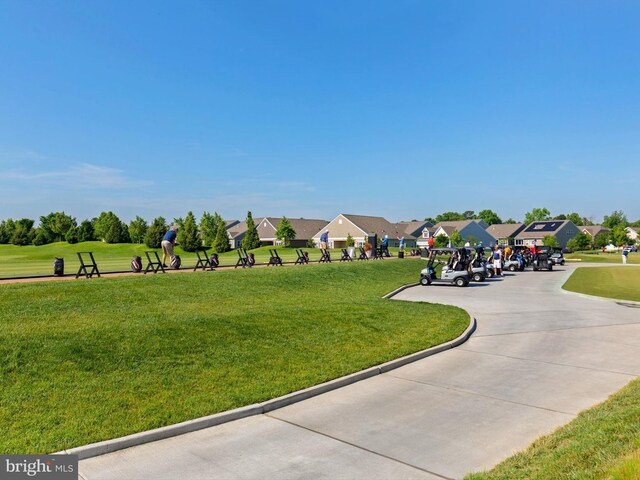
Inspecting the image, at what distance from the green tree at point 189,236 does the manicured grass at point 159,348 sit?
1788 inches

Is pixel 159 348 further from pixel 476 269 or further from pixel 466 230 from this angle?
pixel 466 230

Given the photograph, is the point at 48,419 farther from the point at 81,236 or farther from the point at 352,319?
Answer: the point at 81,236

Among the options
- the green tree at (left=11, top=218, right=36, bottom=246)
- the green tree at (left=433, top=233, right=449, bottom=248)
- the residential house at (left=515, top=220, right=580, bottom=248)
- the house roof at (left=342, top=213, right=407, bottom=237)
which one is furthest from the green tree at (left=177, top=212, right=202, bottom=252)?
the residential house at (left=515, top=220, right=580, bottom=248)

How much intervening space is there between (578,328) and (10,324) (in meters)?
14.8

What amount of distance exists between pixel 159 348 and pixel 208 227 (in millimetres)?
70839

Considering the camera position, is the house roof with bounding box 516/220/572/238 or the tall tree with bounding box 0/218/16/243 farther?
the house roof with bounding box 516/220/572/238

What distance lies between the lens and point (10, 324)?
977 centimetres

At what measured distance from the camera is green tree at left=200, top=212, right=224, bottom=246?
7481 centimetres

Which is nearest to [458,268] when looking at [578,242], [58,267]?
[58,267]

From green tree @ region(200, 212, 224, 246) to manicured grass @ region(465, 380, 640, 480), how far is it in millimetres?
71017

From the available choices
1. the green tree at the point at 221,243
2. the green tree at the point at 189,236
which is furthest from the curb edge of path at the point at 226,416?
the green tree at the point at 221,243

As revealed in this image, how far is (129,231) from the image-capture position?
7138 cm

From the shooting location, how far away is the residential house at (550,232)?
9456cm

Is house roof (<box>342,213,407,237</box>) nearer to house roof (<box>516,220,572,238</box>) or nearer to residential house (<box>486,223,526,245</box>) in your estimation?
residential house (<box>486,223,526,245</box>)
